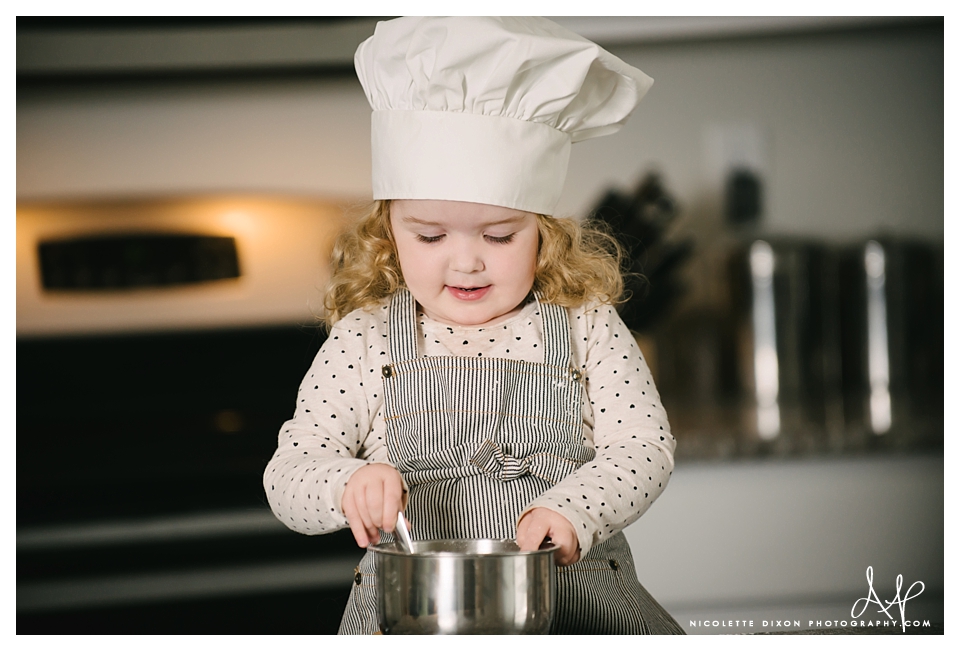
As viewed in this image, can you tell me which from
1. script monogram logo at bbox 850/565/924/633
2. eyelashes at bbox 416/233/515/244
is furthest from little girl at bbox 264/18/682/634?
script monogram logo at bbox 850/565/924/633

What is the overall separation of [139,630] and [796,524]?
2.62 ft

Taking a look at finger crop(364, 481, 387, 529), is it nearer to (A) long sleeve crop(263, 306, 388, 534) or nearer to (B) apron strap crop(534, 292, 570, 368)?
(A) long sleeve crop(263, 306, 388, 534)

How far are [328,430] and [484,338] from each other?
126 millimetres

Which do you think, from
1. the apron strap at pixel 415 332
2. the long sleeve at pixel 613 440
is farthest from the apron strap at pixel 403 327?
the long sleeve at pixel 613 440

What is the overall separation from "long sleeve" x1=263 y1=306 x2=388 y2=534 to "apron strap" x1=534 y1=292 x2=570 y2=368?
0.11 meters

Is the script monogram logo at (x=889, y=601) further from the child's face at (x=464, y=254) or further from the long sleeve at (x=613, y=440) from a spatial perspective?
the child's face at (x=464, y=254)

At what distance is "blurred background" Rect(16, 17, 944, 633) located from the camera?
1.06 meters

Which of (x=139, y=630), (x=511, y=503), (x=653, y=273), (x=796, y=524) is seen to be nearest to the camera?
(x=511, y=503)

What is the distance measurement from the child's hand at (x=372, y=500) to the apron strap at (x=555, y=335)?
18cm

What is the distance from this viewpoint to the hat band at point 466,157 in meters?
0.55

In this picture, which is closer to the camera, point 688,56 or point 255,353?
point 255,353

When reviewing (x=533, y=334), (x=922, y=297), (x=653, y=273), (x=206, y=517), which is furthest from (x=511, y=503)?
(x=922, y=297)

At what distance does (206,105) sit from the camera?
3.76 feet

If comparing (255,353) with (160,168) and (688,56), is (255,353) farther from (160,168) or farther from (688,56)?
(688,56)
